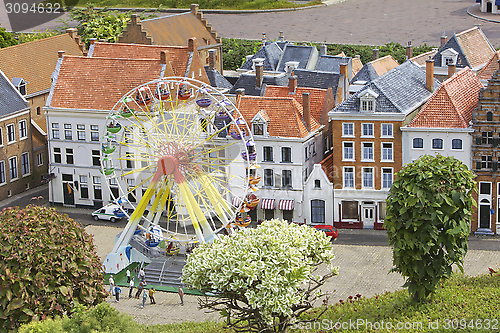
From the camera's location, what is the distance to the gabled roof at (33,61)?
10506cm

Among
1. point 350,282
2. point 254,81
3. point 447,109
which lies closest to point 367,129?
point 447,109

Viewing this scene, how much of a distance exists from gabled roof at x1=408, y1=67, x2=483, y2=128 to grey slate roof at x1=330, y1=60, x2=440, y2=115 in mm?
1853

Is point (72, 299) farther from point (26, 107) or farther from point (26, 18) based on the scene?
point (26, 18)

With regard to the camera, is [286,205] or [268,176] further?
[268,176]

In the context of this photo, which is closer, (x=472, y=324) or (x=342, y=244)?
(x=472, y=324)

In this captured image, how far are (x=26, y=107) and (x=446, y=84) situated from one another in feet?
154

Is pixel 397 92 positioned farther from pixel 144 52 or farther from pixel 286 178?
pixel 144 52

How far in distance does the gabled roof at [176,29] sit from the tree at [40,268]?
6824cm

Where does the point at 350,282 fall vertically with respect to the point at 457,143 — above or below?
below

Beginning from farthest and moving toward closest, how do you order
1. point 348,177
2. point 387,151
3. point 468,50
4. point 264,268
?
point 468,50 → point 348,177 → point 387,151 → point 264,268

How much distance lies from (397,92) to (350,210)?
12693 millimetres

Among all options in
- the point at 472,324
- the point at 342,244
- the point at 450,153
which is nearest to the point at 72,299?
the point at 472,324

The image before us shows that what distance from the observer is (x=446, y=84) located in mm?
87438

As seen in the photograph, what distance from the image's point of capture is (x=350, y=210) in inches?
3494
